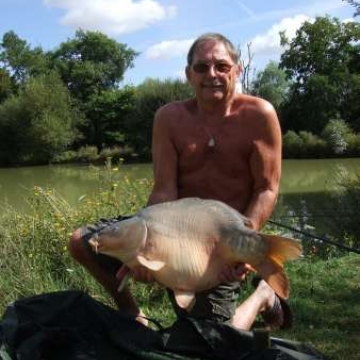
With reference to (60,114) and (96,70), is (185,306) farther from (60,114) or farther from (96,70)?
(96,70)

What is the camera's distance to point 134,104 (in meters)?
48.7

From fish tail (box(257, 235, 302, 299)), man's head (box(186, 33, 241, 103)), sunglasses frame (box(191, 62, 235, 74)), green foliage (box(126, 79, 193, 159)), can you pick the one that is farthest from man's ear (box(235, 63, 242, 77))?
green foliage (box(126, 79, 193, 159))

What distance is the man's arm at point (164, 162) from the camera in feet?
10.6

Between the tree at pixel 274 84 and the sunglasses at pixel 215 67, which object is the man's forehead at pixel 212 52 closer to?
the sunglasses at pixel 215 67

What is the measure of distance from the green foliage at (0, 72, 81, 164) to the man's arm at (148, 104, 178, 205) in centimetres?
4331

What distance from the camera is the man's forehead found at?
121 inches

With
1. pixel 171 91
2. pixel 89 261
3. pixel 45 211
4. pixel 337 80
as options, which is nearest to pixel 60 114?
pixel 171 91

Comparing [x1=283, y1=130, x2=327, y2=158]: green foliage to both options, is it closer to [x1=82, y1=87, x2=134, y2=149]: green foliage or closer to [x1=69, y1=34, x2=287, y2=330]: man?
[x1=82, y1=87, x2=134, y2=149]: green foliage

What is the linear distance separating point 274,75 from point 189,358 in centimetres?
5044

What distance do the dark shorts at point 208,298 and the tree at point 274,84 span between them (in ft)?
129

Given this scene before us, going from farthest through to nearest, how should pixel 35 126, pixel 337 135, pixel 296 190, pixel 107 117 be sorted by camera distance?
pixel 107 117
pixel 35 126
pixel 337 135
pixel 296 190

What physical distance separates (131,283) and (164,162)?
1.64 metres

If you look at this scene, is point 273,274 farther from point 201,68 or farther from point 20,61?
point 20,61

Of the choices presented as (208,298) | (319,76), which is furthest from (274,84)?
(208,298)
